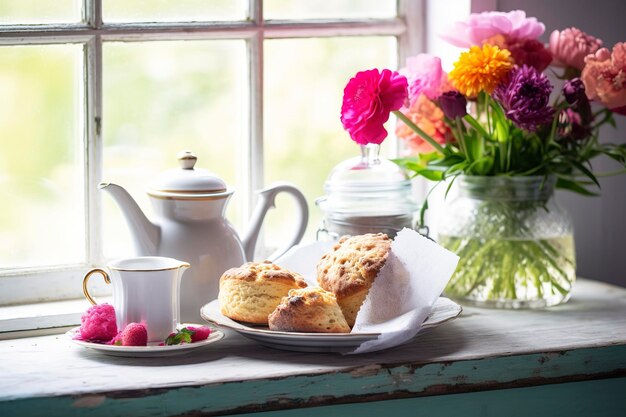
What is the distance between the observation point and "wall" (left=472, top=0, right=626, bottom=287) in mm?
1777

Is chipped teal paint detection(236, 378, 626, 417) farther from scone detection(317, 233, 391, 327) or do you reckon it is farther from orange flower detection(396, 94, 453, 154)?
orange flower detection(396, 94, 453, 154)

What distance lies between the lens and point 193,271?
4.42 ft

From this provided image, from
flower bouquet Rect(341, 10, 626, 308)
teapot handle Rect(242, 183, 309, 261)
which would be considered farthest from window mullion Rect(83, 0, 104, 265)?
flower bouquet Rect(341, 10, 626, 308)

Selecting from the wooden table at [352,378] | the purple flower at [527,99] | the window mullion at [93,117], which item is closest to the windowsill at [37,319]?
the wooden table at [352,378]

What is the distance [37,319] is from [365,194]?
53 cm

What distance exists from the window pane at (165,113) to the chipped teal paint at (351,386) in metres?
0.53

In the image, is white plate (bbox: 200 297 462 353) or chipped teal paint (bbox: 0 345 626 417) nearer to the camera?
chipped teal paint (bbox: 0 345 626 417)

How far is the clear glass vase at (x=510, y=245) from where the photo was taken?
149cm

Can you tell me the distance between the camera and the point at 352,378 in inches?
45.5

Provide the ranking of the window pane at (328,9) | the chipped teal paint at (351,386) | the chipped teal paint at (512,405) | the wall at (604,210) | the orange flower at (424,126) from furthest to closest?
the wall at (604,210)
the window pane at (328,9)
the orange flower at (424,126)
the chipped teal paint at (512,405)
the chipped teal paint at (351,386)

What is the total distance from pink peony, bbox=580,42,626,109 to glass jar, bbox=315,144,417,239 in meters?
0.32

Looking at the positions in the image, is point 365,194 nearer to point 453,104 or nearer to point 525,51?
point 453,104

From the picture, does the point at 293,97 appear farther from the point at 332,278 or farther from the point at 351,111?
the point at 332,278

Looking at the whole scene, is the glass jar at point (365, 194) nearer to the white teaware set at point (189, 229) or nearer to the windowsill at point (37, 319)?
the white teaware set at point (189, 229)
